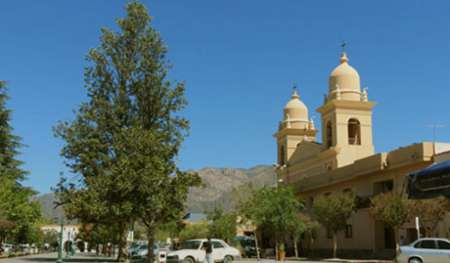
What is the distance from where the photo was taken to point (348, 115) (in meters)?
56.9

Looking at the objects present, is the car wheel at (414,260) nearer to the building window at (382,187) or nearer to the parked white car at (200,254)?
the parked white car at (200,254)

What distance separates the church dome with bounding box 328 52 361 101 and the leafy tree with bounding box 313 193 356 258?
11.6 meters

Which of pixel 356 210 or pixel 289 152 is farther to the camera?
pixel 289 152

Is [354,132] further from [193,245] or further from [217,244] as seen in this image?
[193,245]

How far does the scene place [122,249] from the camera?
45.3 meters

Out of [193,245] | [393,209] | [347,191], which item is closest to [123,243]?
[193,245]

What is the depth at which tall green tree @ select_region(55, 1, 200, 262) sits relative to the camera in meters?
33.5

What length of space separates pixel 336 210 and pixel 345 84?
14.6m

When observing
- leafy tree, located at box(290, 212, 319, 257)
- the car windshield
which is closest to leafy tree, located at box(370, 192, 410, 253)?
the car windshield

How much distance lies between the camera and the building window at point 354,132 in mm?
57537

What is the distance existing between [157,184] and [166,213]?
1980mm

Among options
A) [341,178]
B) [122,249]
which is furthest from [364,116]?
[122,249]

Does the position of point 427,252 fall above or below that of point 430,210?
below

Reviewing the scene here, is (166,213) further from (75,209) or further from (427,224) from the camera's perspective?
(427,224)
